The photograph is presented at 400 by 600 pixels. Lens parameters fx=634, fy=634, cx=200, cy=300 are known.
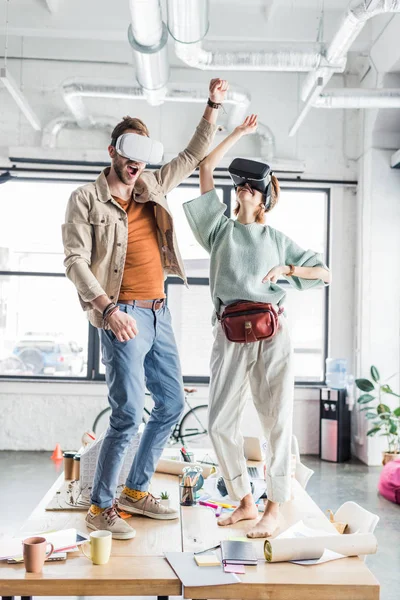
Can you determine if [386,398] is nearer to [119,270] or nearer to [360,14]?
[360,14]

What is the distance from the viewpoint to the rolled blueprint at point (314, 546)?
211 centimetres

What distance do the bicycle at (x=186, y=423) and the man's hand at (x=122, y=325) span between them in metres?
4.08

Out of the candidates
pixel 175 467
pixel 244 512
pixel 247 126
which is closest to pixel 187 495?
pixel 244 512

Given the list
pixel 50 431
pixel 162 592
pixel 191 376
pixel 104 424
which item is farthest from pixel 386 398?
pixel 162 592

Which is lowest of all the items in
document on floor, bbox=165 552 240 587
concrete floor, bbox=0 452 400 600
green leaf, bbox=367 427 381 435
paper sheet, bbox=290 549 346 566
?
concrete floor, bbox=0 452 400 600

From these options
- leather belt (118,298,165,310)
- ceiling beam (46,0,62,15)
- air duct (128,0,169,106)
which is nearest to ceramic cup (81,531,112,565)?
leather belt (118,298,165,310)

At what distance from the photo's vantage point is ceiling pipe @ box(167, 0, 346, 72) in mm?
4172

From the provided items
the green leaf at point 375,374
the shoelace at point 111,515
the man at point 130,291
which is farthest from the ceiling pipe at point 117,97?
the shoelace at point 111,515

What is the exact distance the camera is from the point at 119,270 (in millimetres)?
2486

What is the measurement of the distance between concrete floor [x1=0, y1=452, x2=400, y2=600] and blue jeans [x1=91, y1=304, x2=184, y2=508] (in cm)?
133

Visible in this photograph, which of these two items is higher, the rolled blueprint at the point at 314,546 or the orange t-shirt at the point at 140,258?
the orange t-shirt at the point at 140,258

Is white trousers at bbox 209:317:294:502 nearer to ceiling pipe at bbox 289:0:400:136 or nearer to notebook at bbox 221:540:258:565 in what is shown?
notebook at bbox 221:540:258:565

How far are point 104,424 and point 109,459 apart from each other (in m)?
4.16

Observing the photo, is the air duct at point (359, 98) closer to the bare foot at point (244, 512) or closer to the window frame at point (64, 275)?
the window frame at point (64, 275)
